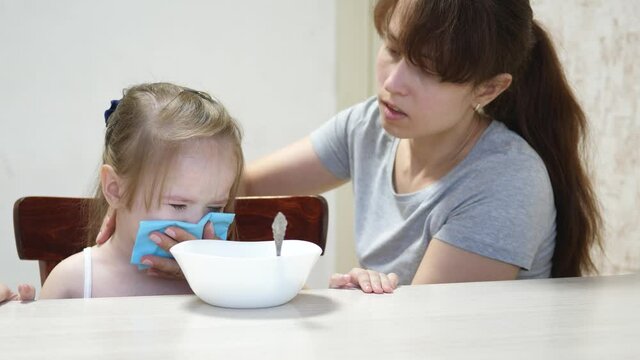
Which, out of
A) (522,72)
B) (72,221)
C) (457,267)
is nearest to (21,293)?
(72,221)

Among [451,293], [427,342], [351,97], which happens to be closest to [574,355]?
[427,342]

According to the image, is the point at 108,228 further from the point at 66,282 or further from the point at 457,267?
the point at 457,267

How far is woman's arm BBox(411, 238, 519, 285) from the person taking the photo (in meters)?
1.18

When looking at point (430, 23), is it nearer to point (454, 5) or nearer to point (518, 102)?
point (454, 5)

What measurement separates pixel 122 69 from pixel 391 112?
5.10ft

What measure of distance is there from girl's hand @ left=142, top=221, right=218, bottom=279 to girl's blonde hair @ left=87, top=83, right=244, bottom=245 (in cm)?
10

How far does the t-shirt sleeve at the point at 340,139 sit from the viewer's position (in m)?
1.57

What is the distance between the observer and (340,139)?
160 cm

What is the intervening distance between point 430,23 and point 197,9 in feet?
5.25

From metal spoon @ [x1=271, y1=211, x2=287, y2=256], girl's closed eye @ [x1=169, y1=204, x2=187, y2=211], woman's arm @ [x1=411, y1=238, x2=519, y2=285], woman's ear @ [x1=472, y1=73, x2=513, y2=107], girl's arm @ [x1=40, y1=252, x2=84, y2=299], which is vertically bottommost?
girl's arm @ [x1=40, y1=252, x2=84, y2=299]

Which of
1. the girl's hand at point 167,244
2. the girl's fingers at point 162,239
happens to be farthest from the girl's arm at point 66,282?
the girl's fingers at point 162,239

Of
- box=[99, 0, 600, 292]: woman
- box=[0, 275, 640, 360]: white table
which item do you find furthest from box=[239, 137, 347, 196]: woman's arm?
box=[0, 275, 640, 360]: white table

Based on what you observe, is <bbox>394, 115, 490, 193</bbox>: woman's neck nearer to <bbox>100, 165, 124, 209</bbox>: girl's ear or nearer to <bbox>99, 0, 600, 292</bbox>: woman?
<bbox>99, 0, 600, 292</bbox>: woman

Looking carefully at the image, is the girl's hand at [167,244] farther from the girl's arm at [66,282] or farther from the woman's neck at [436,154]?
the woman's neck at [436,154]
